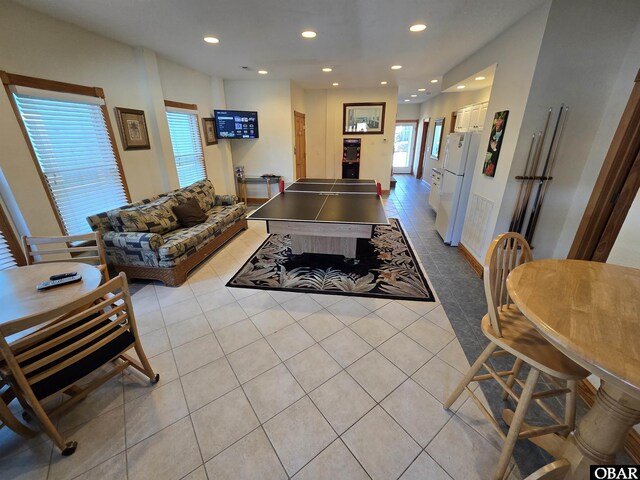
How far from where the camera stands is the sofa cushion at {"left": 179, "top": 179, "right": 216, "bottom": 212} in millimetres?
3945

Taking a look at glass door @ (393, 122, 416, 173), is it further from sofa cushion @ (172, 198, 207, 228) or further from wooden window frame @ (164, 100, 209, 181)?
sofa cushion @ (172, 198, 207, 228)

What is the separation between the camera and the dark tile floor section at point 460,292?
4.54 feet

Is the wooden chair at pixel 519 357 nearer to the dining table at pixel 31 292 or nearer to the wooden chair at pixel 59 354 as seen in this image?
the wooden chair at pixel 59 354

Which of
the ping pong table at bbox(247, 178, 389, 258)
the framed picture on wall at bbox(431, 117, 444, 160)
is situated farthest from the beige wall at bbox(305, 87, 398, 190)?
the ping pong table at bbox(247, 178, 389, 258)

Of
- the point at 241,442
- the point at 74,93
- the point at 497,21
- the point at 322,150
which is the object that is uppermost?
the point at 497,21

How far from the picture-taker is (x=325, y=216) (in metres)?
2.78

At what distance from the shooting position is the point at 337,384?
5.72 ft

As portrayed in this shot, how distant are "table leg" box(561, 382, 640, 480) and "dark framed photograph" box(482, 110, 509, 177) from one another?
2.61 metres

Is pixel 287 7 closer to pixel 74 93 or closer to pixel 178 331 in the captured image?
pixel 74 93

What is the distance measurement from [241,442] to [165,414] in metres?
0.53

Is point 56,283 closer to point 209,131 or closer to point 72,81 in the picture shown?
point 72,81

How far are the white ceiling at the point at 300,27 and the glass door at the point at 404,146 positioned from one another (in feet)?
22.6

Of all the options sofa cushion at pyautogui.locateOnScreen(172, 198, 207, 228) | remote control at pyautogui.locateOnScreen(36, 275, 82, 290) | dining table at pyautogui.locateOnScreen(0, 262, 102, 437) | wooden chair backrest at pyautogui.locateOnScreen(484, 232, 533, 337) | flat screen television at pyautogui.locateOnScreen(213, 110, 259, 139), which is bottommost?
sofa cushion at pyautogui.locateOnScreen(172, 198, 207, 228)

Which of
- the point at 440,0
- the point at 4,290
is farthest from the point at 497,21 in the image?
the point at 4,290
